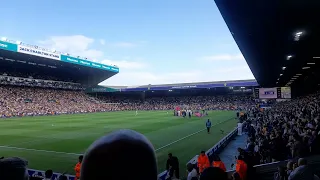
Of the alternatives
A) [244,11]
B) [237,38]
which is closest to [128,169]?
[244,11]

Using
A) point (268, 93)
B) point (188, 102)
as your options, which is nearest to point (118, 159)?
point (268, 93)

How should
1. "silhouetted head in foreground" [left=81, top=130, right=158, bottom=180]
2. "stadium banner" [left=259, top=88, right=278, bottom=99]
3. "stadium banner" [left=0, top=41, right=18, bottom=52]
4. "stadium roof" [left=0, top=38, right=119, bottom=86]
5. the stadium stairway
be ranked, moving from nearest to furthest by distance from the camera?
"silhouetted head in foreground" [left=81, top=130, right=158, bottom=180] → the stadium stairway → "stadium banner" [left=259, top=88, right=278, bottom=99] → "stadium banner" [left=0, top=41, right=18, bottom=52] → "stadium roof" [left=0, top=38, right=119, bottom=86]

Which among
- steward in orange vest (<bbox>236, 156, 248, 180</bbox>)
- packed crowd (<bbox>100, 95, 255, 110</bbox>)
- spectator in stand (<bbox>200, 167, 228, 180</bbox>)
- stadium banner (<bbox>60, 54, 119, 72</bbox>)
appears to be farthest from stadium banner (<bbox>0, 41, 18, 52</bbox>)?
spectator in stand (<bbox>200, 167, 228, 180</bbox>)

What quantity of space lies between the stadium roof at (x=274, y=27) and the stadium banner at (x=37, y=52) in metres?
44.4

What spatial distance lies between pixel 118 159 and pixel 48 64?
226ft

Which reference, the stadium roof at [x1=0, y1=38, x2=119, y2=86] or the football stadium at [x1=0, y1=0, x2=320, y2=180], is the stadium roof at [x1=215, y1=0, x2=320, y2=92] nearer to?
the football stadium at [x1=0, y1=0, x2=320, y2=180]

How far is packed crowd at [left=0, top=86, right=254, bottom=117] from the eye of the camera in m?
56.3

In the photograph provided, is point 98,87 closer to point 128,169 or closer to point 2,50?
point 2,50

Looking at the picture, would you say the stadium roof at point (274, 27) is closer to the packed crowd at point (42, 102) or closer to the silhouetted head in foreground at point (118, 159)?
the silhouetted head in foreground at point (118, 159)

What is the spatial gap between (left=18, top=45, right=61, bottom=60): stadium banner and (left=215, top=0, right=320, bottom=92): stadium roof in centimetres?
4443

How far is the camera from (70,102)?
7019 centimetres

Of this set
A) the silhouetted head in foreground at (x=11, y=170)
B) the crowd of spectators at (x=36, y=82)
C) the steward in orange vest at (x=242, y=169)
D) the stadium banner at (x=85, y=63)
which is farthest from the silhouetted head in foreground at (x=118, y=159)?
the crowd of spectators at (x=36, y=82)

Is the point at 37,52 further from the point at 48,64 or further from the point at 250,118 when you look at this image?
the point at 250,118

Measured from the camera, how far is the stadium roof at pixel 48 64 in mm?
50750
